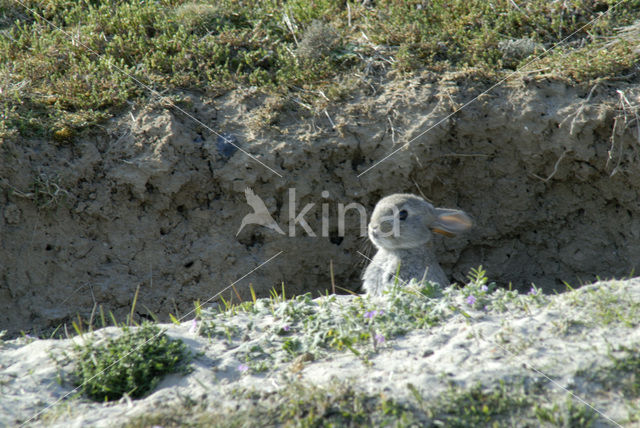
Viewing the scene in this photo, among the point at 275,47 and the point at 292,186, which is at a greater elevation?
the point at 275,47

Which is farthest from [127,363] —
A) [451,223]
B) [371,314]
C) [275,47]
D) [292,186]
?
[275,47]

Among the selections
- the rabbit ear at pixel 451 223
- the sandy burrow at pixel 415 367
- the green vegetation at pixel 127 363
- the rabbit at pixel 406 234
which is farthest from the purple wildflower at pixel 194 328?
the rabbit ear at pixel 451 223

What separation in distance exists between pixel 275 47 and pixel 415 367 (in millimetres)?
5369

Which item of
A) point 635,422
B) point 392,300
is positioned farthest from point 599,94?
point 635,422

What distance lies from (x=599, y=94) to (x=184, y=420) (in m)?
5.99

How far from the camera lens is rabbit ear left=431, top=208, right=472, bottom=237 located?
7.10 m

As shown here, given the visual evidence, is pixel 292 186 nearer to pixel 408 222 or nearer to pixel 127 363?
pixel 408 222

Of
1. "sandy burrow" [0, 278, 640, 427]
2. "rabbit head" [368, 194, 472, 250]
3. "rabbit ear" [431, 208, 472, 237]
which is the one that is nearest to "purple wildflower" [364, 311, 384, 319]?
"sandy burrow" [0, 278, 640, 427]

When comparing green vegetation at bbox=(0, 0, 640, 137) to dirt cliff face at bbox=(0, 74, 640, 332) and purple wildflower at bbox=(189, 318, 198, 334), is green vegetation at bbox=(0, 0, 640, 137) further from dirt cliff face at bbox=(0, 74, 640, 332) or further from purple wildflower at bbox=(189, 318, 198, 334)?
purple wildflower at bbox=(189, 318, 198, 334)

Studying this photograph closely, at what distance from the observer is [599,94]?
729 cm

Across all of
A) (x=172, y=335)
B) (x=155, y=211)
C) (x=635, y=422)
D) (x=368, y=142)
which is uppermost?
(x=368, y=142)

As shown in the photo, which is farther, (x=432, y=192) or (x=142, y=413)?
(x=432, y=192)

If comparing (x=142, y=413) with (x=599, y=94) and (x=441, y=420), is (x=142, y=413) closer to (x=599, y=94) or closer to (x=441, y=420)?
(x=441, y=420)

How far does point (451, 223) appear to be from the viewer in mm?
7141
